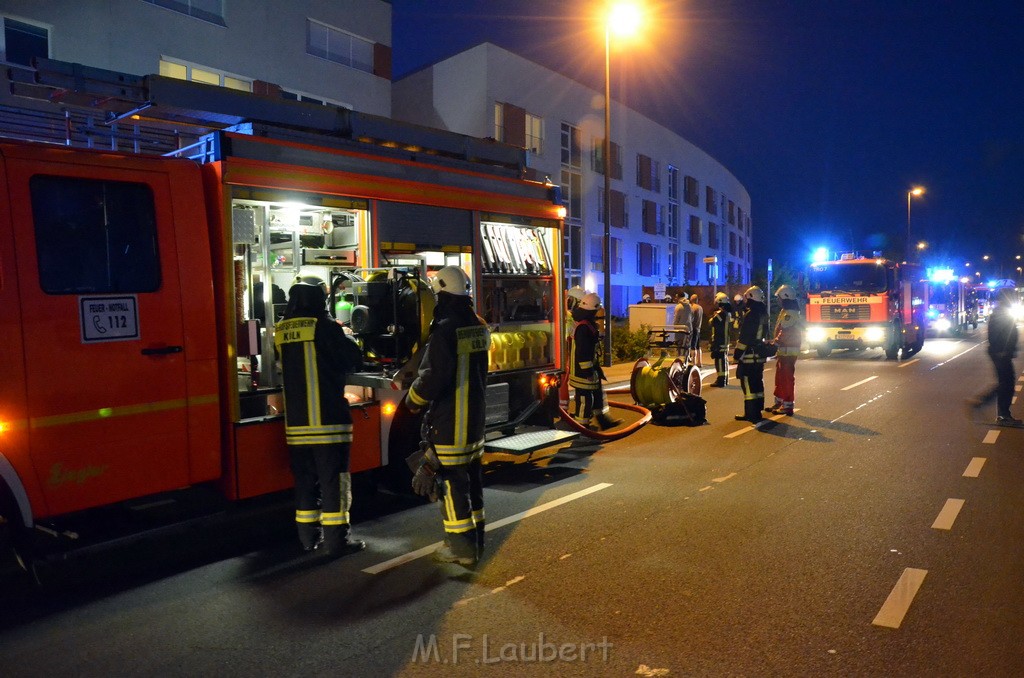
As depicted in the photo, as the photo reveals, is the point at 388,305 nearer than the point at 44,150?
No

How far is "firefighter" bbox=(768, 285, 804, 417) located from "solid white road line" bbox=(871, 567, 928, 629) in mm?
6687

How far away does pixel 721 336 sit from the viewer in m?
15.3

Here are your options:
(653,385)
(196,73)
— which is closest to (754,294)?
(653,385)

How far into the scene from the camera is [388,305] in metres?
6.40

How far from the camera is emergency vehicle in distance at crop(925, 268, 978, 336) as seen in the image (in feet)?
111

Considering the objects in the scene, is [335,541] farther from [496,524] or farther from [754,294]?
[754,294]

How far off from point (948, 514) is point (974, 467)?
2.09m

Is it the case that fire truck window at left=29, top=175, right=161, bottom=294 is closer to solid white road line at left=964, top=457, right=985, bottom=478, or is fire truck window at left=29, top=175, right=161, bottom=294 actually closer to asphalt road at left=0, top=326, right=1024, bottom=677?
asphalt road at left=0, top=326, right=1024, bottom=677

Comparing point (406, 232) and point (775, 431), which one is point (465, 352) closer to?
point (406, 232)

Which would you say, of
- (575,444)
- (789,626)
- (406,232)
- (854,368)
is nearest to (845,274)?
(854,368)

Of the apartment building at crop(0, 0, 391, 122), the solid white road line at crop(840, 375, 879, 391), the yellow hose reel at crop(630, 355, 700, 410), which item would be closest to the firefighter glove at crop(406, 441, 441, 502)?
the yellow hose reel at crop(630, 355, 700, 410)

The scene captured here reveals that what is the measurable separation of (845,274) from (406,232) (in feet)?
63.3

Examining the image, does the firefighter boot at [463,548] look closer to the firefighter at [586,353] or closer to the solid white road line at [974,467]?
the firefighter at [586,353]

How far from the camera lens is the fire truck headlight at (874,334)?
70.4ft
